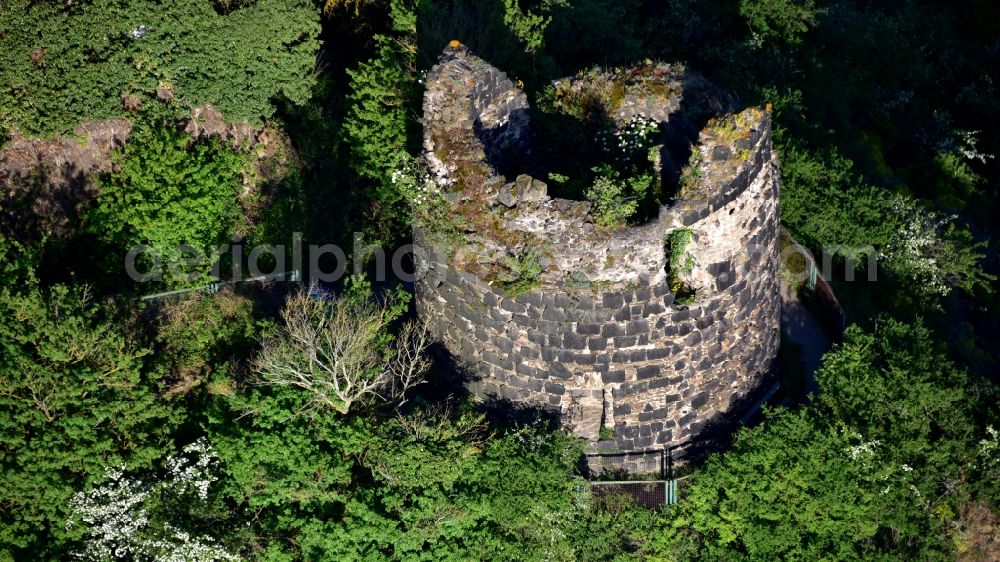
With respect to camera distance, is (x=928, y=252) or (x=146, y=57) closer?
(x=146, y=57)

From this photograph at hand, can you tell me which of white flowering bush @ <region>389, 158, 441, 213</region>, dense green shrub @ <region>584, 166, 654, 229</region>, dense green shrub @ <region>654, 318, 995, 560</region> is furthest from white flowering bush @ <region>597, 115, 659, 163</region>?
dense green shrub @ <region>654, 318, 995, 560</region>

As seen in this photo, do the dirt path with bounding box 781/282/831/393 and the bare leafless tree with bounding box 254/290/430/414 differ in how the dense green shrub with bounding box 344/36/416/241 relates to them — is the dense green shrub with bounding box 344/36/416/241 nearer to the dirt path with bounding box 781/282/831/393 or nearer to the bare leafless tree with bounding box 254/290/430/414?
the bare leafless tree with bounding box 254/290/430/414

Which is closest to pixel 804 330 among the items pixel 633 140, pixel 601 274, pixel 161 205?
pixel 633 140

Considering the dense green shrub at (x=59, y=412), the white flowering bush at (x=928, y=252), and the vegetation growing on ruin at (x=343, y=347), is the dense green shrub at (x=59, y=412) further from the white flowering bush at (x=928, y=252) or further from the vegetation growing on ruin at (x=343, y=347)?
the white flowering bush at (x=928, y=252)

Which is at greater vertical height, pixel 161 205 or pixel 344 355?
pixel 161 205

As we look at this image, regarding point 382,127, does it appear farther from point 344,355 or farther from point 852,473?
point 852,473

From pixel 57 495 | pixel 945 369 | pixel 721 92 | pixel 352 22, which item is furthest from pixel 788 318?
pixel 57 495
